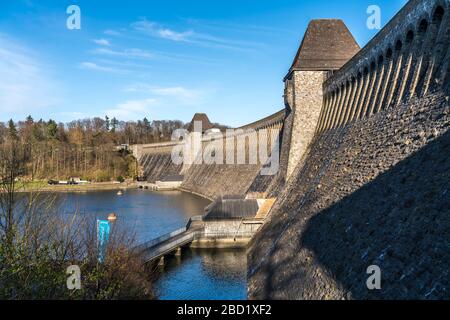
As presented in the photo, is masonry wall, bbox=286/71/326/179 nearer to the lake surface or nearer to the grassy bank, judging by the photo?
the lake surface

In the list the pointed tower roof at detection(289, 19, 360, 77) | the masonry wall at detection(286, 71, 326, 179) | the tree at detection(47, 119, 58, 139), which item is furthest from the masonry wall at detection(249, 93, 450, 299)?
the tree at detection(47, 119, 58, 139)

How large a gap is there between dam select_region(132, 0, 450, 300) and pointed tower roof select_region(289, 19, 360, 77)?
8 centimetres

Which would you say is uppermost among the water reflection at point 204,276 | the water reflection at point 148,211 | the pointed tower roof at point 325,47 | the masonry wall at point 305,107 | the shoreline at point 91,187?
the pointed tower roof at point 325,47

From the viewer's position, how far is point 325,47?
25953 mm

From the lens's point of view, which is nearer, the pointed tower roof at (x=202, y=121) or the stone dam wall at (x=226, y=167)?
the stone dam wall at (x=226, y=167)

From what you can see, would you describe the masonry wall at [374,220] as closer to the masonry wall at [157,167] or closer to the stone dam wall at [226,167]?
the stone dam wall at [226,167]

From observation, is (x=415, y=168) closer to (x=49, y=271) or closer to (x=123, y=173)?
Result: (x=49, y=271)

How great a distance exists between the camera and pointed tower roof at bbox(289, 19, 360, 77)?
2534 cm

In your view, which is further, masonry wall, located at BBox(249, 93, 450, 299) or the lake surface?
the lake surface

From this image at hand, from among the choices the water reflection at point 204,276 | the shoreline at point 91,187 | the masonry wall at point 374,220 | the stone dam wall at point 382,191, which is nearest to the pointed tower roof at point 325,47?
the stone dam wall at point 382,191

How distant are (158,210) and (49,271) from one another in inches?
1293

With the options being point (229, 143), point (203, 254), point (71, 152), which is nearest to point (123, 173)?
point (71, 152)

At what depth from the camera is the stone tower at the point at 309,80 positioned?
25344mm
